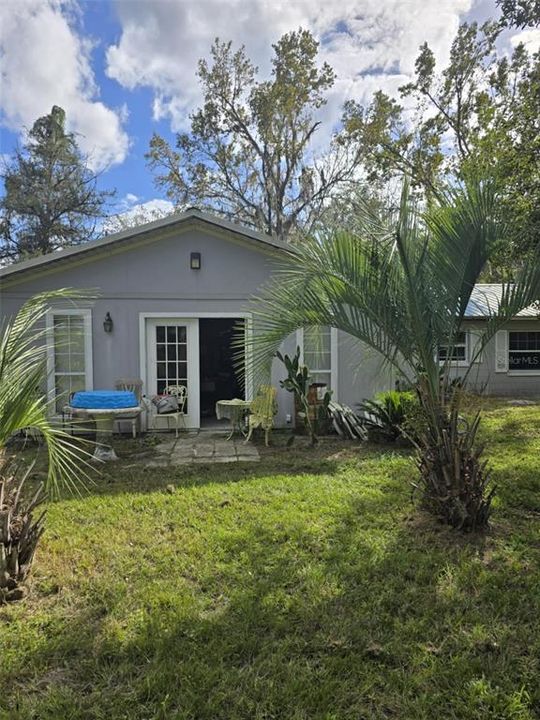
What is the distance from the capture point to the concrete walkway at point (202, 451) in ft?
21.7

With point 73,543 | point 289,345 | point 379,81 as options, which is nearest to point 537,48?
point 289,345

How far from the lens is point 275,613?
2812 millimetres

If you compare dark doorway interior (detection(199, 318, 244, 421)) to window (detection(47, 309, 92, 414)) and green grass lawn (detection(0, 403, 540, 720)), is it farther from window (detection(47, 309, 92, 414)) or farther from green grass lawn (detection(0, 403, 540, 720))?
green grass lawn (detection(0, 403, 540, 720))

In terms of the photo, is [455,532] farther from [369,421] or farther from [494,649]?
[369,421]

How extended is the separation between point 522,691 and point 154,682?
1835 mm

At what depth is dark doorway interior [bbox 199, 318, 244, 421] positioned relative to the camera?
12852 millimetres

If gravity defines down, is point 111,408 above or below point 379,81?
below

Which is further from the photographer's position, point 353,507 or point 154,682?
point 353,507

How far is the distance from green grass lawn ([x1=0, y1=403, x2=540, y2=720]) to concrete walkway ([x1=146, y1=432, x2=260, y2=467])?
170cm

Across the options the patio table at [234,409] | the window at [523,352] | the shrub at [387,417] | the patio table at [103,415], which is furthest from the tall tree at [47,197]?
the window at [523,352]

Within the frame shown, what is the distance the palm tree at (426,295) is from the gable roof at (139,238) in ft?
14.0

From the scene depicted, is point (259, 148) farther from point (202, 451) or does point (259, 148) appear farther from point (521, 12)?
point (202, 451)

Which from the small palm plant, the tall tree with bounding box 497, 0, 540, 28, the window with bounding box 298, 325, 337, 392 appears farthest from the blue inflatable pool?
the tall tree with bounding box 497, 0, 540, 28

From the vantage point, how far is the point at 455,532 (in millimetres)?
3867
